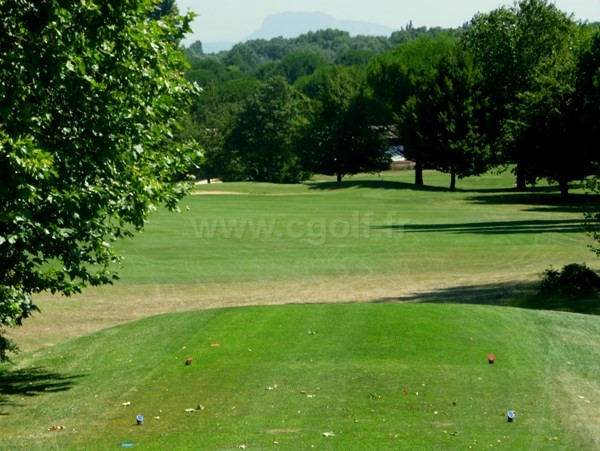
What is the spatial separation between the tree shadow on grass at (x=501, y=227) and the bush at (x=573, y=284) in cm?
2196

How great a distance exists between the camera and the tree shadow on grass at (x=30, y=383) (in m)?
16.2

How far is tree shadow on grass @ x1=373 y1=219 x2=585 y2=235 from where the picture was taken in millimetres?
49312

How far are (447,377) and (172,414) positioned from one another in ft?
13.3

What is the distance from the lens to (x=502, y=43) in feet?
293

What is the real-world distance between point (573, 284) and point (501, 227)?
2606 cm

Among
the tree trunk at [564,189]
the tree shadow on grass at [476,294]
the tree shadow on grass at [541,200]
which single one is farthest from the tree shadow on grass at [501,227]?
the tree shadow on grass at [476,294]

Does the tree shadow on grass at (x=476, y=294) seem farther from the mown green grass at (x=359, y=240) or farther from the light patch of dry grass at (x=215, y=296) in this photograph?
the mown green grass at (x=359, y=240)

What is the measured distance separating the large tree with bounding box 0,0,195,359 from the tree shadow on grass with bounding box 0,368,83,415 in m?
0.71

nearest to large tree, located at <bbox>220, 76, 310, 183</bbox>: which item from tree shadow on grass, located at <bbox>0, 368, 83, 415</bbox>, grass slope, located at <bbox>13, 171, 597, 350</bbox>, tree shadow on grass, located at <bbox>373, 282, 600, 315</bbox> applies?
grass slope, located at <bbox>13, 171, 597, 350</bbox>

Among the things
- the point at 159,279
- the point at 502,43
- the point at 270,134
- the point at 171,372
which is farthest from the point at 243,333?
the point at 270,134

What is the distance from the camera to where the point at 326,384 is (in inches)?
567

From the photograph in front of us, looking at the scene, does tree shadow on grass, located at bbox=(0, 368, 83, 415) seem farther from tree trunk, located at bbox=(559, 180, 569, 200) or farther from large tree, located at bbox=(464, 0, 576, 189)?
large tree, located at bbox=(464, 0, 576, 189)

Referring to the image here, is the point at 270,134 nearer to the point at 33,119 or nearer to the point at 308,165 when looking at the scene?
the point at 308,165

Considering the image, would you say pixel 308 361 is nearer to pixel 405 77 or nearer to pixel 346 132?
pixel 405 77
